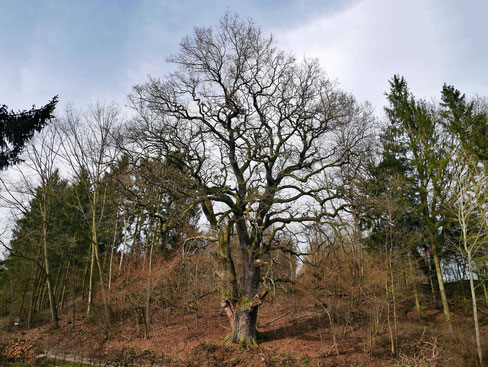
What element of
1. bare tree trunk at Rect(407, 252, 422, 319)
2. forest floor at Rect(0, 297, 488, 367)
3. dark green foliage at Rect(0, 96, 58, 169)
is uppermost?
dark green foliage at Rect(0, 96, 58, 169)

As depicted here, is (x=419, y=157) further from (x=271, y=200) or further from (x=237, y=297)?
(x=237, y=297)

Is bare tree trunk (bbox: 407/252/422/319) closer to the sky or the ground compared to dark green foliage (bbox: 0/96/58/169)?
closer to the ground

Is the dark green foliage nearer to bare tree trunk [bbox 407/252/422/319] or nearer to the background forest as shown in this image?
the background forest

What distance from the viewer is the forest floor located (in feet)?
36.0

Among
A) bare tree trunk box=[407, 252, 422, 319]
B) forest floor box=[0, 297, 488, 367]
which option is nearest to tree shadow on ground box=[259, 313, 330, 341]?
forest floor box=[0, 297, 488, 367]

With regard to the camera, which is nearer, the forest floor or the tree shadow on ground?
the forest floor

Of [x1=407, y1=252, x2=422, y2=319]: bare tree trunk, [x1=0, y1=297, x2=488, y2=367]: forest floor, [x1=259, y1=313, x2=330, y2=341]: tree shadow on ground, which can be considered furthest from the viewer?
[x1=407, y1=252, x2=422, y2=319]: bare tree trunk

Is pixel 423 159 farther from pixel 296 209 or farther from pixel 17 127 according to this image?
pixel 17 127

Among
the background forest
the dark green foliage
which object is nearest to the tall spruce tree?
the background forest

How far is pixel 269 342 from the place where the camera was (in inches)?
523

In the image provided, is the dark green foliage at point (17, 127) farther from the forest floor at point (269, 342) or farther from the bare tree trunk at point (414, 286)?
the bare tree trunk at point (414, 286)

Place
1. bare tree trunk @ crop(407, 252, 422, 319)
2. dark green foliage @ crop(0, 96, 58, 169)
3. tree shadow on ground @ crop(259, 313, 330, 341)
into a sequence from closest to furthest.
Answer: dark green foliage @ crop(0, 96, 58, 169)
tree shadow on ground @ crop(259, 313, 330, 341)
bare tree trunk @ crop(407, 252, 422, 319)

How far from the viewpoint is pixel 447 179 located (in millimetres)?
16328

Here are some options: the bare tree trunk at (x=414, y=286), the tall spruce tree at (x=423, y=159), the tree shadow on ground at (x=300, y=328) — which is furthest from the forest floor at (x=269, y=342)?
the tall spruce tree at (x=423, y=159)
